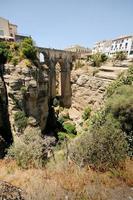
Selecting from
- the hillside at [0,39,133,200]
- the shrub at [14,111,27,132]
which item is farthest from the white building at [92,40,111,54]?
the shrub at [14,111,27,132]

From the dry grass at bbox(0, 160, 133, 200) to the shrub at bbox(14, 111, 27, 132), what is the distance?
44.5 ft

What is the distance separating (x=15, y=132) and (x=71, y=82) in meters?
21.5

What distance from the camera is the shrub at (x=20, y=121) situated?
63.6 feet

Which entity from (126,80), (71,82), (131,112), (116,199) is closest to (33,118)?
(126,80)

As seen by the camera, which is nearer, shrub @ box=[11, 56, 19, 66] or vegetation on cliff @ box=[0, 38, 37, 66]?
shrub @ box=[11, 56, 19, 66]

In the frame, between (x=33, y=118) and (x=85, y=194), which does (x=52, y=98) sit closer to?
(x=33, y=118)

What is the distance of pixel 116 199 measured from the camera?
4.13 metres

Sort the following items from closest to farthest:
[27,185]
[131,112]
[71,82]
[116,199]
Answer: [116,199], [27,185], [131,112], [71,82]

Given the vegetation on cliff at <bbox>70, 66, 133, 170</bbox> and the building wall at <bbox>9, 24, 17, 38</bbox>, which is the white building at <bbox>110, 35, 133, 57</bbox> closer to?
the building wall at <bbox>9, 24, 17, 38</bbox>

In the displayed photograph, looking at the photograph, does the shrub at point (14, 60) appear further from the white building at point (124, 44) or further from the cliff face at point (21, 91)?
the white building at point (124, 44)

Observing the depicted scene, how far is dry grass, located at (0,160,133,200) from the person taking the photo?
418 centimetres

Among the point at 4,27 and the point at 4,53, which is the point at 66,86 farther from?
the point at 4,53

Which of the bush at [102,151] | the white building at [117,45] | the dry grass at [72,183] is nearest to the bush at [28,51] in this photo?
the bush at [102,151]

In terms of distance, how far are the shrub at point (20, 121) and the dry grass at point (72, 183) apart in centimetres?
1357
